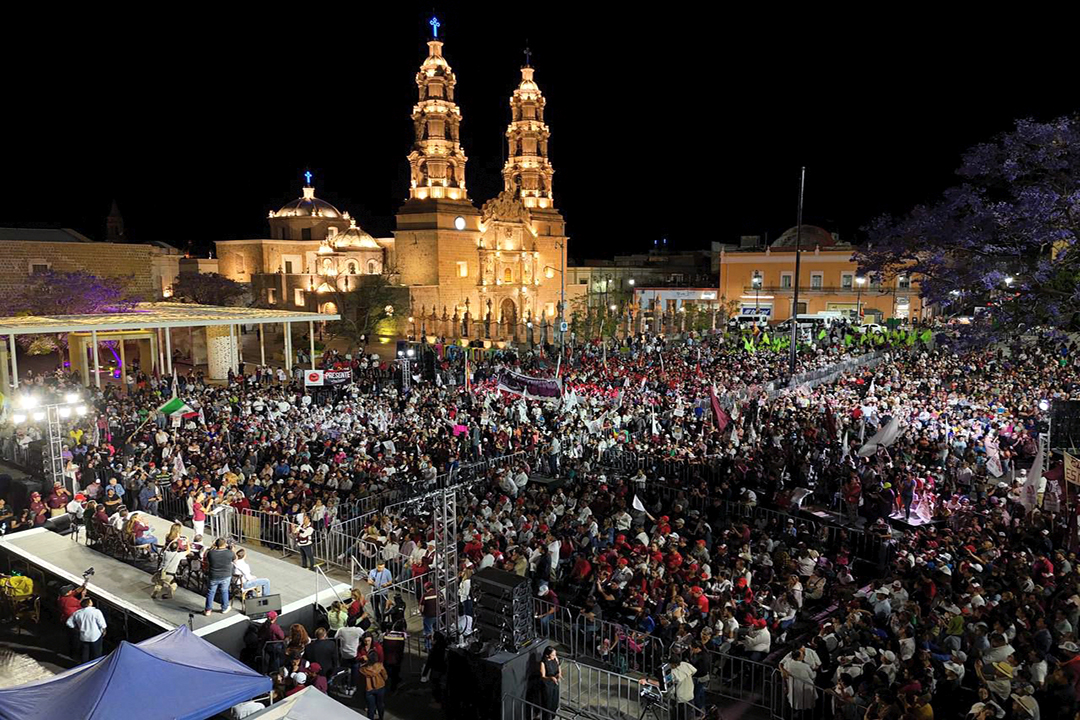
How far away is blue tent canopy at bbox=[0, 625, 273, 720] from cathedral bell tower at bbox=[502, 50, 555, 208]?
58.3m

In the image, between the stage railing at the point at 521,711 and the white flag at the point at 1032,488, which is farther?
the white flag at the point at 1032,488

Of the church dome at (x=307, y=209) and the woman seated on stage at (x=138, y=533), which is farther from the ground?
the church dome at (x=307, y=209)

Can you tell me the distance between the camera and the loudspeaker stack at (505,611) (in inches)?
302

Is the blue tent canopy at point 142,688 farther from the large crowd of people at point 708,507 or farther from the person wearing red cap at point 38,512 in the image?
the person wearing red cap at point 38,512

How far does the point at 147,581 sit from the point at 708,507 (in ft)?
30.7

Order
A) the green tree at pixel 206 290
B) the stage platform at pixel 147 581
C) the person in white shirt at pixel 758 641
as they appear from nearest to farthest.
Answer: the person in white shirt at pixel 758 641 < the stage platform at pixel 147 581 < the green tree at pixel 206 290

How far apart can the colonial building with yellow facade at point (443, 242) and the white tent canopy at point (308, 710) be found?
44.3 metres

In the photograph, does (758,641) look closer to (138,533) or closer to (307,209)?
(138,533)

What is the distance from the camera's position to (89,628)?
9.11 meters

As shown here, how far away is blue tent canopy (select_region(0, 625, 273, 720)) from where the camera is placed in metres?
6.49

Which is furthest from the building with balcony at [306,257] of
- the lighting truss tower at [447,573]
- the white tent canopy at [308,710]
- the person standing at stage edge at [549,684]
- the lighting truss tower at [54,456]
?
the white tent canopy at [308,710]

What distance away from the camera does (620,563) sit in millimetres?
10328

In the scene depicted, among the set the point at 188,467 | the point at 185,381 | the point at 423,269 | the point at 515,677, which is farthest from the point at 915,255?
the point at 423,269

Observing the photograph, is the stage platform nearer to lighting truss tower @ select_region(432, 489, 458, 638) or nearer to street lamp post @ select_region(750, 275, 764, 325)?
lighting truss tower @ select_region(432, 489, 458, 638)
